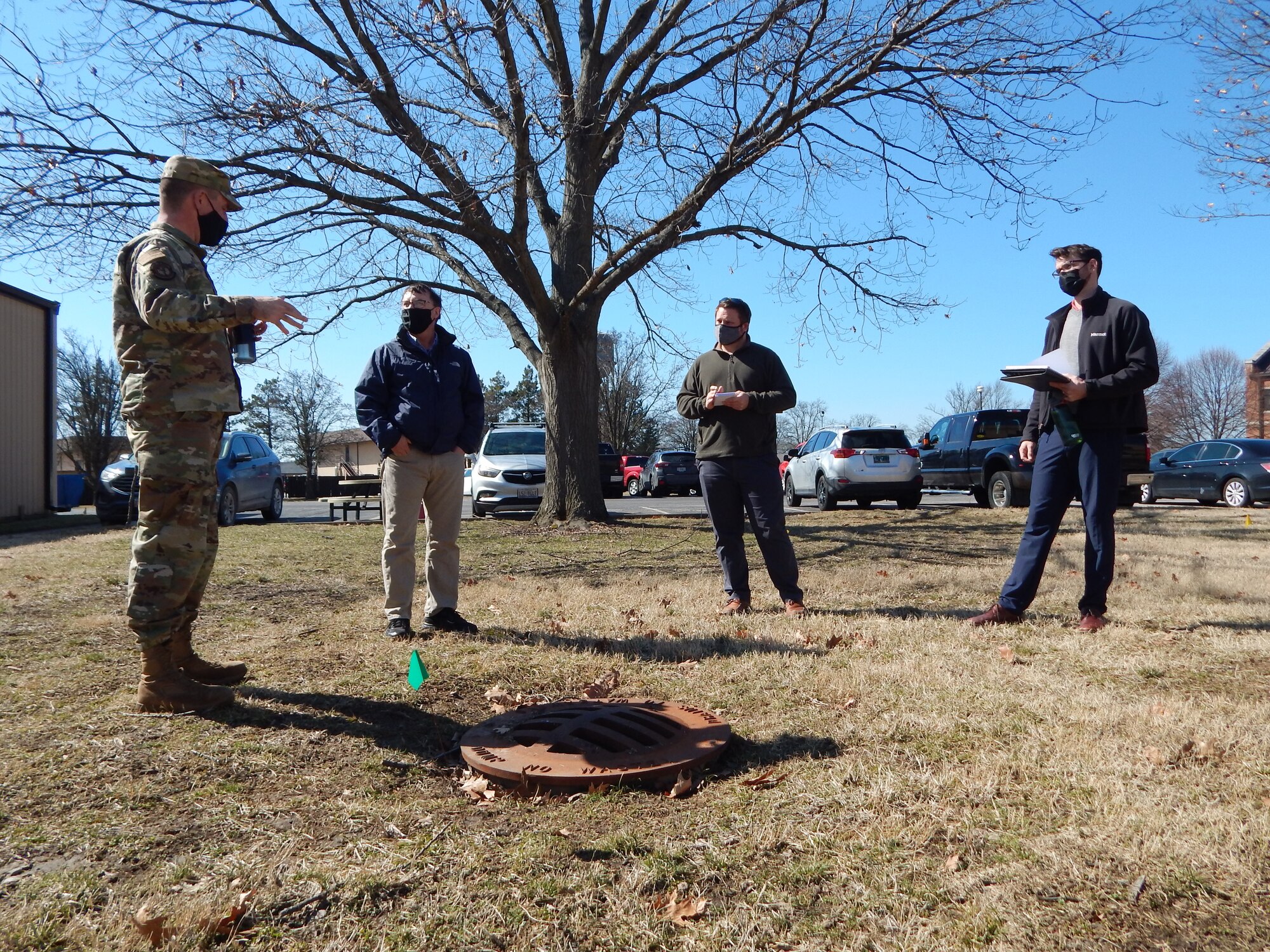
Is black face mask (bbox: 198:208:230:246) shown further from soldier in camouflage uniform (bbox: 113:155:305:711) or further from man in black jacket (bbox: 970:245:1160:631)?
man in black jacket (bbox: 970:245:1160:631)

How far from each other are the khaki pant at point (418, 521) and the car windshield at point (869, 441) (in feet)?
40.2

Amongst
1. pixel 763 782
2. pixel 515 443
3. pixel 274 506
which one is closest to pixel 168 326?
pixel 763 782

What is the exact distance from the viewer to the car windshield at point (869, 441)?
16516 millimetres

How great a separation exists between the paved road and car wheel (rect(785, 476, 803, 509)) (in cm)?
19

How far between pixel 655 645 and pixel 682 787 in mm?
2025

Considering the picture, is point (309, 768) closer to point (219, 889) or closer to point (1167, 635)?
point (219, 889)

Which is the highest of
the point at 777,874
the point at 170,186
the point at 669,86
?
the point at 669,86

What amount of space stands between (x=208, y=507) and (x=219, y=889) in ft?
5.94

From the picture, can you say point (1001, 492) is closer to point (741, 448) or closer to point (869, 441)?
point (869, 441)

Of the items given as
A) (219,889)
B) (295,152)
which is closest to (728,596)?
(219,889)

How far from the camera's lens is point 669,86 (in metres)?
11.6

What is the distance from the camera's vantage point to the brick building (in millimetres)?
53188

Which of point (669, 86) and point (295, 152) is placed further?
point (669, 86)

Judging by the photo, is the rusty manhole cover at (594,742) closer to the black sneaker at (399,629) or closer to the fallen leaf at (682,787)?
the fallen leaf at (682,787)
